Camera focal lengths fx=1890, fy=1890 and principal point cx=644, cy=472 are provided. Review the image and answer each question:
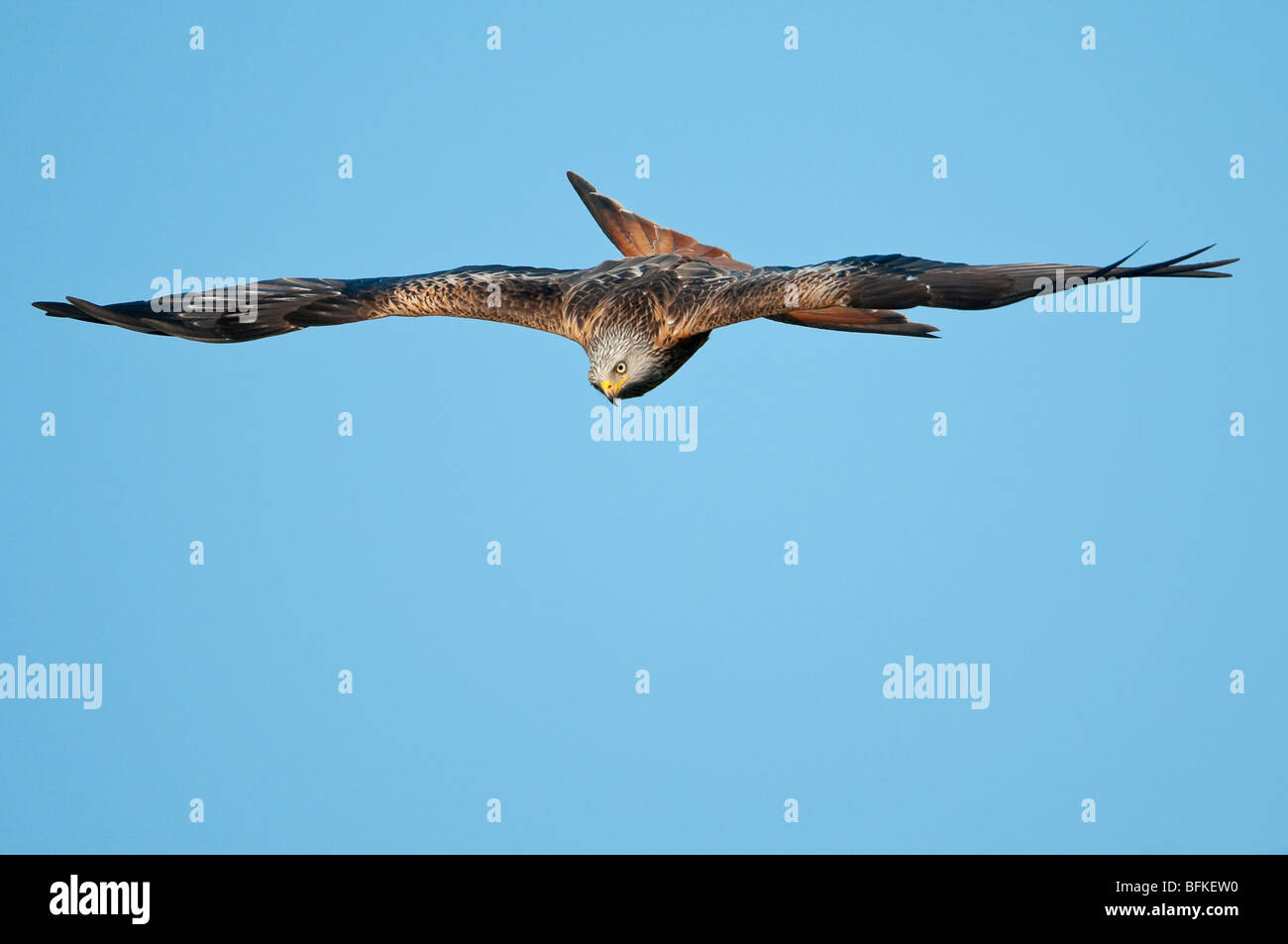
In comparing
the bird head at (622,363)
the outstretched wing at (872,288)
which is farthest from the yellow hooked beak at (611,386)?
the outstretched wing at (872,288)

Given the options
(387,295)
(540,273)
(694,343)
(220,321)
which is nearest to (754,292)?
(694,343)

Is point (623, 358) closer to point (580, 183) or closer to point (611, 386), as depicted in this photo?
point (611, 386)

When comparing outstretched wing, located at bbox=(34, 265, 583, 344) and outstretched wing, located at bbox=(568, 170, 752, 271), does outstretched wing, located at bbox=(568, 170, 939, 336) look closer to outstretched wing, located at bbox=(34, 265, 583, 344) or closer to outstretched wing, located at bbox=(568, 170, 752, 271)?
outstretched wing, located at bbox=(568, 170, 752, 271)

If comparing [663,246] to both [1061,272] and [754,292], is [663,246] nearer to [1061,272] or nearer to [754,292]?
[754,292]

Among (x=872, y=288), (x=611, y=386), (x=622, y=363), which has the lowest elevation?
(x=611, y=386)

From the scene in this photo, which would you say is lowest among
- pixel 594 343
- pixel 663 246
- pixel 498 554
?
pixel 498 554

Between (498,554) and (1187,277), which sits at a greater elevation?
(1187,277)

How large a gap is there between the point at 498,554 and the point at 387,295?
396 cm

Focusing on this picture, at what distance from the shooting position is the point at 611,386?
1664 cm

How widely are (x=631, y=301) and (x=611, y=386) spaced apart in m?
0.83

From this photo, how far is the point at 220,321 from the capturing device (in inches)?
703

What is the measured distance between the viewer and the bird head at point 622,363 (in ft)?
54.5

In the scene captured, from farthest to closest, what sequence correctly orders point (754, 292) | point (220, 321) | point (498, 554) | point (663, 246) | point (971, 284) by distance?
1. point (498, 554)
2. point (663, 246)
3. point (220, 321)
4. point (754, 292)
5. point (971, 284)

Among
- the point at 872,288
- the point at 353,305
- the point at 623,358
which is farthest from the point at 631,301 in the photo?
the point at 353,305
